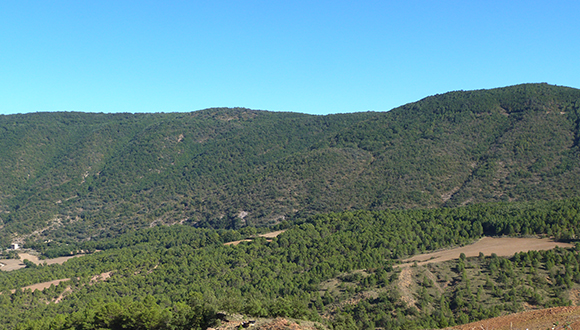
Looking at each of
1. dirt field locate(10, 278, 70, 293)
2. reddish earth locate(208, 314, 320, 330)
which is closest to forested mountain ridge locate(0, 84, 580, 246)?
dirt field locate(10, 278, 70, 293)

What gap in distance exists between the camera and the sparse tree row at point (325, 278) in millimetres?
49312

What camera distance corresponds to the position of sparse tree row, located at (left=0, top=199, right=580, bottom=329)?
49.3 metres

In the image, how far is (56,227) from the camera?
153625 mm

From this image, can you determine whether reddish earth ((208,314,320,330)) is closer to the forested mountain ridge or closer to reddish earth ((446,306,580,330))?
reddish earth ((446,306,580,330))

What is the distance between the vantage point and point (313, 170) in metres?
144

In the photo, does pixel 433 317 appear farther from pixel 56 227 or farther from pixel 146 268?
pixel 56 227

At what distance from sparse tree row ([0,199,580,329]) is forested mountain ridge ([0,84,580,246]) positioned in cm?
2626

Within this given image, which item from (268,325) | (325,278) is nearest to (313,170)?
(325,278)

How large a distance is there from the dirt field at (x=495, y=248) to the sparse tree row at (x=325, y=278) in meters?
2.80

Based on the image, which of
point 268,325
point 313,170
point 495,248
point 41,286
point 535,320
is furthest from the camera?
point 313,170

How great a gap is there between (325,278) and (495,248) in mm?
23833

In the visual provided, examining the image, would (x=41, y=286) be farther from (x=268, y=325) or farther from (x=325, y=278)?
(x=268, y=325)

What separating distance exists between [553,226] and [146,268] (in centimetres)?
6228

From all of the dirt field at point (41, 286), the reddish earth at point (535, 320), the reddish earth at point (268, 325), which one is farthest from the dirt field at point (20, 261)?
the reddish earth at point (535, 320)
